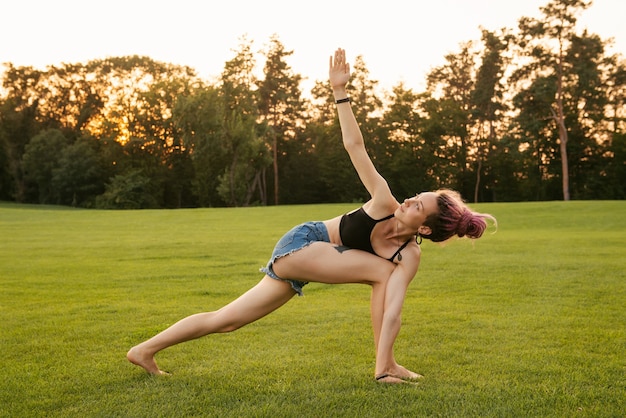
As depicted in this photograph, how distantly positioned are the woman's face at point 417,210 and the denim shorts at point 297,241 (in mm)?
582

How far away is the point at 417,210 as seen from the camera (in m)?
4.30

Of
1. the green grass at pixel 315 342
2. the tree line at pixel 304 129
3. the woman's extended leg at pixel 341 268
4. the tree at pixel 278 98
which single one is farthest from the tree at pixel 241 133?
the woman's extended leg at pixel 341 268

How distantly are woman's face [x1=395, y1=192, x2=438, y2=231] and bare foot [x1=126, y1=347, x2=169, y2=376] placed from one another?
2.02 m

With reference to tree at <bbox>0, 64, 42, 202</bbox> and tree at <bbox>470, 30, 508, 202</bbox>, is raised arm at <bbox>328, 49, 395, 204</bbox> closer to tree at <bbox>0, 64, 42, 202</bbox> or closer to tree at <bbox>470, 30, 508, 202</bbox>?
tree at <bbox>470, 30, 508, 202</bbox>

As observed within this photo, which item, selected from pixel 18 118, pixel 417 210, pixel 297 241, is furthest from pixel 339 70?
pixel 18 118

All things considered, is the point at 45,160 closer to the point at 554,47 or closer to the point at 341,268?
the point at 554,47

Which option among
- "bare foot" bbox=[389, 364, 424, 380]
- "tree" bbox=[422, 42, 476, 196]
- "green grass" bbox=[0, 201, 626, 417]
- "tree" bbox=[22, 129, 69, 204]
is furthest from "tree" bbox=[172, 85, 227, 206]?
"bare foot" bbox=[389, 364, 424, 380]

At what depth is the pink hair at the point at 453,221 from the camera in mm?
4379

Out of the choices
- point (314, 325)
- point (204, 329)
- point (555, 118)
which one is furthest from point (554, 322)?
point (555, 118)

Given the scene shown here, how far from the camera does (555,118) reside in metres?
41.6

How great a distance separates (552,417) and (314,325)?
9.79 feet

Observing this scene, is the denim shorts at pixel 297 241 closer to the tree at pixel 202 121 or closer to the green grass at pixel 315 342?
the green grass at pixel 315 342

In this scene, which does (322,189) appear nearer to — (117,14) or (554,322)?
(117,14)

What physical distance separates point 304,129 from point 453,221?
50741mm
